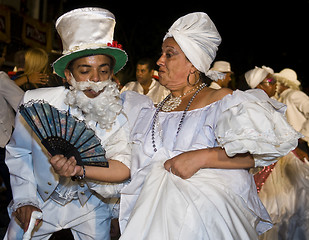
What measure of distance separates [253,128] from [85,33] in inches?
57.2

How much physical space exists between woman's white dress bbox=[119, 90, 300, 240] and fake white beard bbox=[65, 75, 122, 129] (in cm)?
43

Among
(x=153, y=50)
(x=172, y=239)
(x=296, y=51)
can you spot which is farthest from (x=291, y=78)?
(x=296, y=51)

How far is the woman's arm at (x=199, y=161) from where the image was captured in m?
2.79

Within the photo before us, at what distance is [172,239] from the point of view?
2711 millimetres

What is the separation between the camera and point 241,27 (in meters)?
20.9

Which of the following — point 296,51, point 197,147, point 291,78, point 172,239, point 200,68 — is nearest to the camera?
point 172,239

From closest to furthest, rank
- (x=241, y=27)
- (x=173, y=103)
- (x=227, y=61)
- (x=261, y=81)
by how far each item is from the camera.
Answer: (x=173, y=103) < (x=261, y=81) < (x=227, y=61) < (x=241, y=27)

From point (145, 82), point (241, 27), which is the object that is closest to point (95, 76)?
point (145, 82)

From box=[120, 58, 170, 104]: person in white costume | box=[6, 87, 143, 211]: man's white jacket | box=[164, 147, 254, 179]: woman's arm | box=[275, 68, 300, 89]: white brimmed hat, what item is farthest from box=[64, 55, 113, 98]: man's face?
box=[275, 68, 300, 89]: white brimmed hat

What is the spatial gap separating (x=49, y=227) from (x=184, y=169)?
1331 millimetres

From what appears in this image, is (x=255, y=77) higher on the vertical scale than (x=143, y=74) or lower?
higher

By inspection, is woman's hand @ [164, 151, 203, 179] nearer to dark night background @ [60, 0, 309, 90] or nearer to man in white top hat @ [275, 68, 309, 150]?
man in white top hat @ [275, 68, 309, 150]

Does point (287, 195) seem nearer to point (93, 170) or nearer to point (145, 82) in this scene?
point (145, 82)

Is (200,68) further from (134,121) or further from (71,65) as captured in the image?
(71,65)
